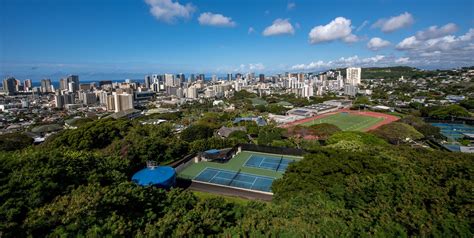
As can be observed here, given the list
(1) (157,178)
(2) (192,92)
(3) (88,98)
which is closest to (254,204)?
(1) (157,178)

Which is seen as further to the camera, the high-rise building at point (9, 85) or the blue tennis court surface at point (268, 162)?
the high-rise building at point (9, 85)

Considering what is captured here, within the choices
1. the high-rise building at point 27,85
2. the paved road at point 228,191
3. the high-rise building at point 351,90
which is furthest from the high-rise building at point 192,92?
the high-rise building at point 27,85

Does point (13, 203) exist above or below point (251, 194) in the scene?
above

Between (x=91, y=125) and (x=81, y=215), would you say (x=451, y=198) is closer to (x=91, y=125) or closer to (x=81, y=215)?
(x=81, y=215)

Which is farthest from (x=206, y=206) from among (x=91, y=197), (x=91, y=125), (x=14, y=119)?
(x=14, y=119)

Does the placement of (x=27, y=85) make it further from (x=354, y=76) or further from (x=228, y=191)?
(x=354, y=76)

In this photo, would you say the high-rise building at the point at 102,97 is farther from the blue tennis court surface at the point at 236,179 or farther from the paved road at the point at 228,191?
the paved road at the point at 228,191

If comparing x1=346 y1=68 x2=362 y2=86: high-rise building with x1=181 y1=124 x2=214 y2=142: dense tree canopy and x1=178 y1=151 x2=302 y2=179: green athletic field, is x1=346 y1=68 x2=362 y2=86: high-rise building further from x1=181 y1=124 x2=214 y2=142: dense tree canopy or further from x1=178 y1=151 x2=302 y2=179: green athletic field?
x1=178 y1=151 x2=302 y2=179: green athletic field

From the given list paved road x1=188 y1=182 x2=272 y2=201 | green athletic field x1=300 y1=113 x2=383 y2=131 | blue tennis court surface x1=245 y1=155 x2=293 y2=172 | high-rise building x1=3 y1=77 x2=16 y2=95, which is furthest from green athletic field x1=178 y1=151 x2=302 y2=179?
high-rise building x1=3 y1=77 x2=16 y2=95
